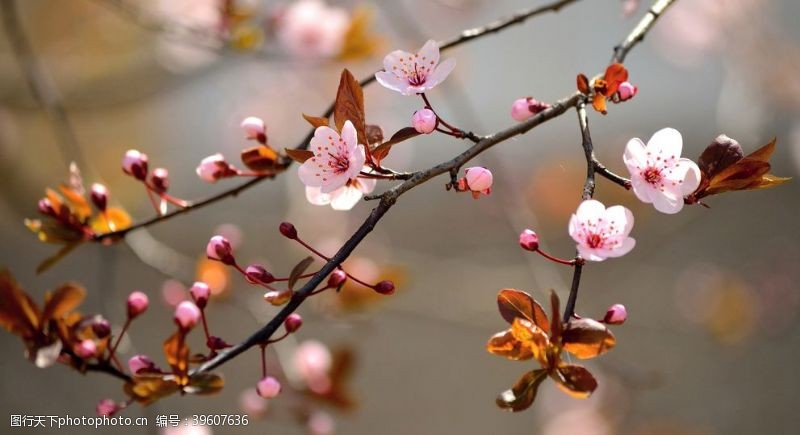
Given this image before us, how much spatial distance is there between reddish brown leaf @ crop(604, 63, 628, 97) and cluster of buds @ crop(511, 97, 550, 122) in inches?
1.5

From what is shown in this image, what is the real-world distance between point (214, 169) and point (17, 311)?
0.17 metres

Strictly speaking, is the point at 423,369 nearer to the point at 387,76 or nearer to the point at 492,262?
the point at 492,262

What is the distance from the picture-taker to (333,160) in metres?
0.43

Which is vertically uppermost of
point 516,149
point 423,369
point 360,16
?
point 516,149

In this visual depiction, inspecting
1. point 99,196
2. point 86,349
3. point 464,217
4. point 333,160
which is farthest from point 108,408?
point 464,217

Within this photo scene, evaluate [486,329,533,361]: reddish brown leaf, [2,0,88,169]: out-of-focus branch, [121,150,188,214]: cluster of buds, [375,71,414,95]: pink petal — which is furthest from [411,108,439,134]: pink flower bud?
[2,0,88,169]: out-of-focus branch

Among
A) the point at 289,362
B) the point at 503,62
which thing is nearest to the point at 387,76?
the point at 289,362

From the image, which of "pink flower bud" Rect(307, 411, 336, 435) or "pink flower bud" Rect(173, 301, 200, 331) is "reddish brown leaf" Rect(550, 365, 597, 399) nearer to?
"pink flower bud" Rect(173, 301, 200, 331)

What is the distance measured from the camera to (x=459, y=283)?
171 centimetres

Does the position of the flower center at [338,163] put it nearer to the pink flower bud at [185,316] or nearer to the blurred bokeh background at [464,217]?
the pink flower bud at [185,316]

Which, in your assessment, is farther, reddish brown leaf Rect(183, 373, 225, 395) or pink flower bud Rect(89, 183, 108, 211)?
pink flower bud Rect(89, 183, 108, 211)

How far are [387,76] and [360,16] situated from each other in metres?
0.47

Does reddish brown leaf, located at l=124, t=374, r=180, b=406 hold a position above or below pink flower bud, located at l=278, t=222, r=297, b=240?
below

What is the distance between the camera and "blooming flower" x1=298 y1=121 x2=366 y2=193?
0.41 metres
